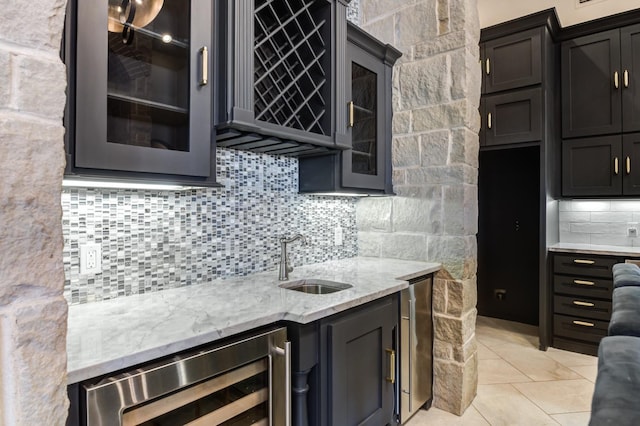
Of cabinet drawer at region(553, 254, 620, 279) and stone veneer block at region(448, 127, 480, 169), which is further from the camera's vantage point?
cabinet drawer at region(553, 254, 620, 279)

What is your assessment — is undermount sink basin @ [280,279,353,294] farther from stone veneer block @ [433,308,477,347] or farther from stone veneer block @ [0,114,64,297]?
stone veneer block @ [0,114,64,297]

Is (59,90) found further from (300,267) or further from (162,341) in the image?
(300,267)

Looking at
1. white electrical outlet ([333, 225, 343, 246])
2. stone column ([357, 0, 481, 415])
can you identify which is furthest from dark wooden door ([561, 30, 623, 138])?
white electrical outlet ([333, 225, 343, 246])

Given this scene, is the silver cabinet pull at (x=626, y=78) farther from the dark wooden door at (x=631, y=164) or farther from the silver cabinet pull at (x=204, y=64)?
the silver cabinet pull at (x=204, y=64)

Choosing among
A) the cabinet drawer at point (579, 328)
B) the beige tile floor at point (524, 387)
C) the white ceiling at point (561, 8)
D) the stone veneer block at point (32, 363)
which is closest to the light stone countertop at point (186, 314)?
the stone veneer block at point (32, 363)

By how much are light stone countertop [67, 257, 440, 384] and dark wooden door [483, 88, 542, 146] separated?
2.22 meters

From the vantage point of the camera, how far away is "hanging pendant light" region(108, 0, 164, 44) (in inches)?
49.3

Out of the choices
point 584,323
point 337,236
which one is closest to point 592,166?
point 584,323

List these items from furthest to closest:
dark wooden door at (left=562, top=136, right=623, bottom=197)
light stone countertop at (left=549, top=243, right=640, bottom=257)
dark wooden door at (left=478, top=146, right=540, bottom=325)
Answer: dark wooden door at (left=478, top=146, right=540, bottom=325)
dark wooden door at (left=562, top=136, right=623, bottom=197)
light stone countertop at (left=549, top=243, right=640, bottom=257)

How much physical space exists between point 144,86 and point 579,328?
12.5 ft

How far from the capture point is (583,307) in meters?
3.28

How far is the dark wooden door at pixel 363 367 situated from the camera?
152cm

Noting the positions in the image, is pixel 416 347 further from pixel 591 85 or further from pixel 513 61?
pixel 591 85

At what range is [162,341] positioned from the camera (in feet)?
3.41
